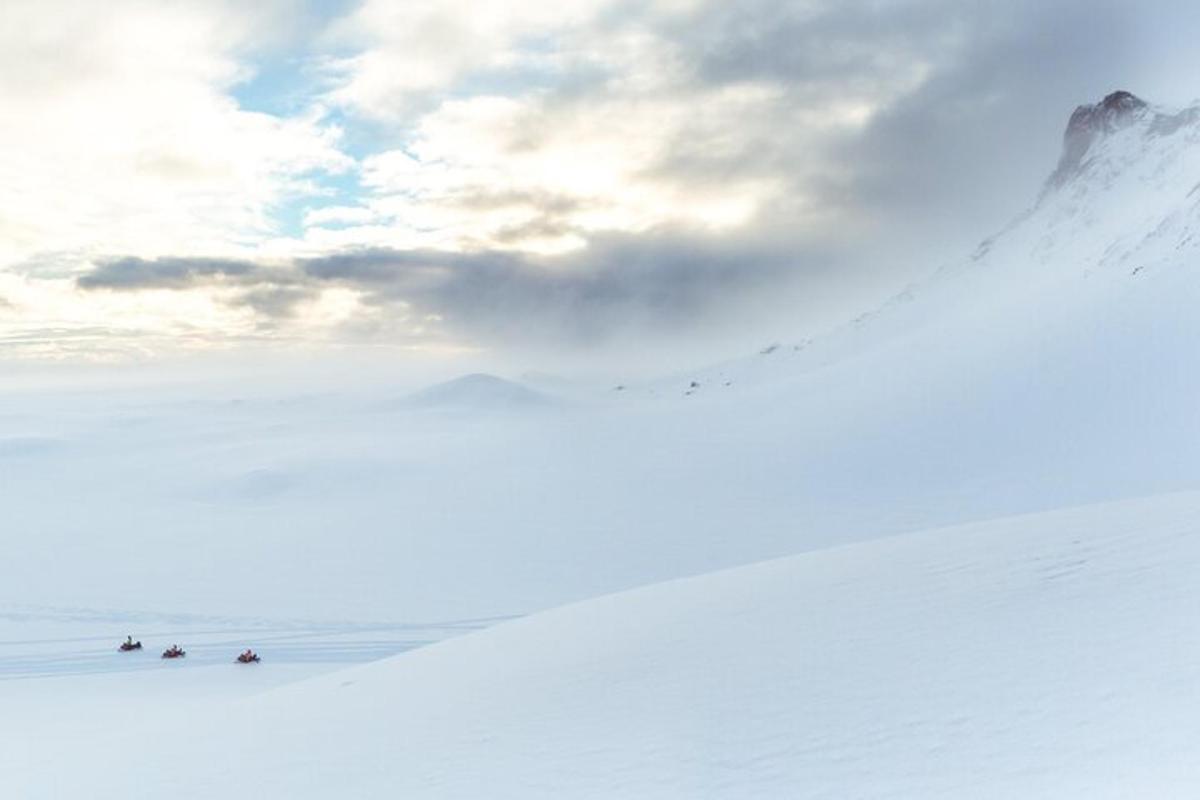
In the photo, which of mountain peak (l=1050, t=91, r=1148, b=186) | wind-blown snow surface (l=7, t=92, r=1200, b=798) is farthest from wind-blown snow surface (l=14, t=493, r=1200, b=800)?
mountain peak (l=1050, t=91, r=1148, b=186)

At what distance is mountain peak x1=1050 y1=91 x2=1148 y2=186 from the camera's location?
5453 inches

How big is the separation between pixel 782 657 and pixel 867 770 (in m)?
2.15

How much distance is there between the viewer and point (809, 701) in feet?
19.4

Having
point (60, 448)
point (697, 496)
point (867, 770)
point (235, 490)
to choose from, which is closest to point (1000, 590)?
point (867, 770)

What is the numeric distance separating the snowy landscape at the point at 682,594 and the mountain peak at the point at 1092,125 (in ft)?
273

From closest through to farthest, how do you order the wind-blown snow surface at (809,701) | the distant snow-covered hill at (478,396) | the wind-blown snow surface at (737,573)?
the wind-blown snow surface at (809,701) → the wind-blown snow surface at (737,573) → the distant snow-covered hill at (478,396)

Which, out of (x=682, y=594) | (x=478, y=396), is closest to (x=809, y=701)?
(x=682, y=594)

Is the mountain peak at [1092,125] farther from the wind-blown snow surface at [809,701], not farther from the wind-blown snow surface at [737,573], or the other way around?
the wind-blown snow surface at [809,701]

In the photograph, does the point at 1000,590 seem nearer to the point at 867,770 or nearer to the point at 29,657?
the point at 867,770

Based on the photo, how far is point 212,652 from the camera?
18469mm

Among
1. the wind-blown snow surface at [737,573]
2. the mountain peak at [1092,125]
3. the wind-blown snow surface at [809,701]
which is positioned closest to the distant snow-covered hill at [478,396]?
the wind-blown snow surface at [737,573]

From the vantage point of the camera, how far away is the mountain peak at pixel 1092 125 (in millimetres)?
138500

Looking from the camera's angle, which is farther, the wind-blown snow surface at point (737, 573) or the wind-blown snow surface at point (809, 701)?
the wind-blown snow surface at point (737, 573)

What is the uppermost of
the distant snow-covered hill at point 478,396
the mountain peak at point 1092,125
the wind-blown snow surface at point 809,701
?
the mountain peak at point 1092,125
